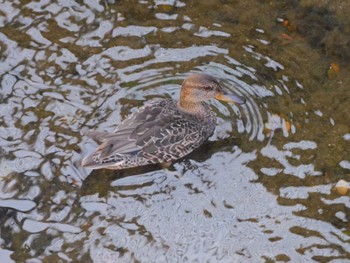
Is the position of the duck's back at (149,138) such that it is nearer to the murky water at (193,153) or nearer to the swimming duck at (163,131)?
the swimming duck at (163,131)

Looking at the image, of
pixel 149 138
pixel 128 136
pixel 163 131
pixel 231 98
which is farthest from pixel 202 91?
pixel 128 136

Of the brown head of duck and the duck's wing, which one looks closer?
the duck's wing

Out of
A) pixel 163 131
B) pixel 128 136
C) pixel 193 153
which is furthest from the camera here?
pixel 193 153

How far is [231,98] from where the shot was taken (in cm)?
752

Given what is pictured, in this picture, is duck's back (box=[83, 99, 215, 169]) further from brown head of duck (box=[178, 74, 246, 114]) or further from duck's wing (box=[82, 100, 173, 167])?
brown head of duck (box=[178, 74, 246, 114])

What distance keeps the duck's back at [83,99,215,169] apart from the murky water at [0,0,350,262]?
0.58 feet

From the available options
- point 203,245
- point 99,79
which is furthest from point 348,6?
point 203,245

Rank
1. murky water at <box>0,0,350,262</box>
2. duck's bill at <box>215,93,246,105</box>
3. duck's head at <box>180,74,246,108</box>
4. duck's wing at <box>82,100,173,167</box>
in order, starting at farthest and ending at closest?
1. duck's bill at <box>215,93,246,105</box>
2. duck's head at <box>180,74,246,108</box>
3. duck's wing at <box>82,100,173,167</box>
4. murky water at <box>0,0,350,262</box>

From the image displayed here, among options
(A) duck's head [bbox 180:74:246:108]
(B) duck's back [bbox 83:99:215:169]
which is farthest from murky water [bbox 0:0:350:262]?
(A) duck's head [bbox 180:74:246:108]

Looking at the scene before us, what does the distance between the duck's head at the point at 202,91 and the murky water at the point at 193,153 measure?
0.94 feet

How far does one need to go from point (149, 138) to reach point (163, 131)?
174 millimetres

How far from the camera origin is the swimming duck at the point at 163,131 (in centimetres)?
695

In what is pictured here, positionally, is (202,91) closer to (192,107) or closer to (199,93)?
(199,93)

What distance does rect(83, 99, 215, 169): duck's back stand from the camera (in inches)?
273
